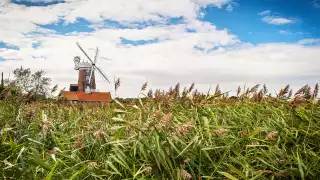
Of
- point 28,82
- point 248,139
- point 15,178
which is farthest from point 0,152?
point 28,82

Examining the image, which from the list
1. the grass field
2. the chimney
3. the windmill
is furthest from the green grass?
the chimney

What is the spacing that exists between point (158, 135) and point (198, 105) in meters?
1.60

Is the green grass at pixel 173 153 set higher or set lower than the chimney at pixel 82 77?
lower

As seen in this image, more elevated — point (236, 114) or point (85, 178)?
point (236, 114)

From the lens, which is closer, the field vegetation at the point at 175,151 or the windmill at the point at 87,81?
the field vegetation at the point at 175,151

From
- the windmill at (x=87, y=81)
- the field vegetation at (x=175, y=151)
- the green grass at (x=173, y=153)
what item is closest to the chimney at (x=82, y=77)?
the windmill at (x=87, y=81)

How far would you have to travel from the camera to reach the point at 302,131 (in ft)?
16.0

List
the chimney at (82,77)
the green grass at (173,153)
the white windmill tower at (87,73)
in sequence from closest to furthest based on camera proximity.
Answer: the green grass at (173,153) → the white windmill tower at (87,73) → the chimney at (82,77)

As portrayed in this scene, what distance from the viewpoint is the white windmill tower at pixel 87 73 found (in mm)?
65688

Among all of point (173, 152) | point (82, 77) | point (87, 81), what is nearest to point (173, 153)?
point (173, 152)

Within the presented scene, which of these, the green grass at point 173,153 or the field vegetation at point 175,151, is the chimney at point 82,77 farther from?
the green grass at point 173,153

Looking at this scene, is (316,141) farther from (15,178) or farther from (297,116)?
(15,178)

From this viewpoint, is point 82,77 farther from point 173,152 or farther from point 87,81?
point 173,152

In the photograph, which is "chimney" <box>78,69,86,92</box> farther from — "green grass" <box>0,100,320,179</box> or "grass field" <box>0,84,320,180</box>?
"green grass" <box>0,100,320,179</box>
